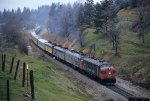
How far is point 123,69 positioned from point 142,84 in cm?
1046

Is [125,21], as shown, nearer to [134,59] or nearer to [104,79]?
[134,59]

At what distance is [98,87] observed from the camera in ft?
164

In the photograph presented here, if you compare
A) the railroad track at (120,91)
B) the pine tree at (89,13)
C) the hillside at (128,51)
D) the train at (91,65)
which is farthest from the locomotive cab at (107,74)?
the pine tree at (89,13)

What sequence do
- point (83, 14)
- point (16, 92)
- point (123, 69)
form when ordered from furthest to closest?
point (83, 14) → point (123, 69) → point (16, 92)

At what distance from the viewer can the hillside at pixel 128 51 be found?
54.2 metres

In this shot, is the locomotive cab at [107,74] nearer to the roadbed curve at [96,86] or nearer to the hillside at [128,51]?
the roadbed curve at [96,86]

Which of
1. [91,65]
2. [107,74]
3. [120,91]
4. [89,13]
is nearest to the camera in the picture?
[120,91]

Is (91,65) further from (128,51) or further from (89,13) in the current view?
(89,13)

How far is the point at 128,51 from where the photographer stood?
69.4 m

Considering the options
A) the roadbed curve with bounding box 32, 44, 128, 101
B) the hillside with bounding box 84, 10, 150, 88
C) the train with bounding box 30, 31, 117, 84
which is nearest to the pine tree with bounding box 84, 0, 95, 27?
the hillside with bounding box 84, 10, 150, 88

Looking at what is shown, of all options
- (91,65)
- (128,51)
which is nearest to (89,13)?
(128,51)

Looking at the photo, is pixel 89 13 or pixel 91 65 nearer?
pixel 91 65

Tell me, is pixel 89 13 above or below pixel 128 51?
above

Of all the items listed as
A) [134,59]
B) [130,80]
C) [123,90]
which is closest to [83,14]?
[134,59]
